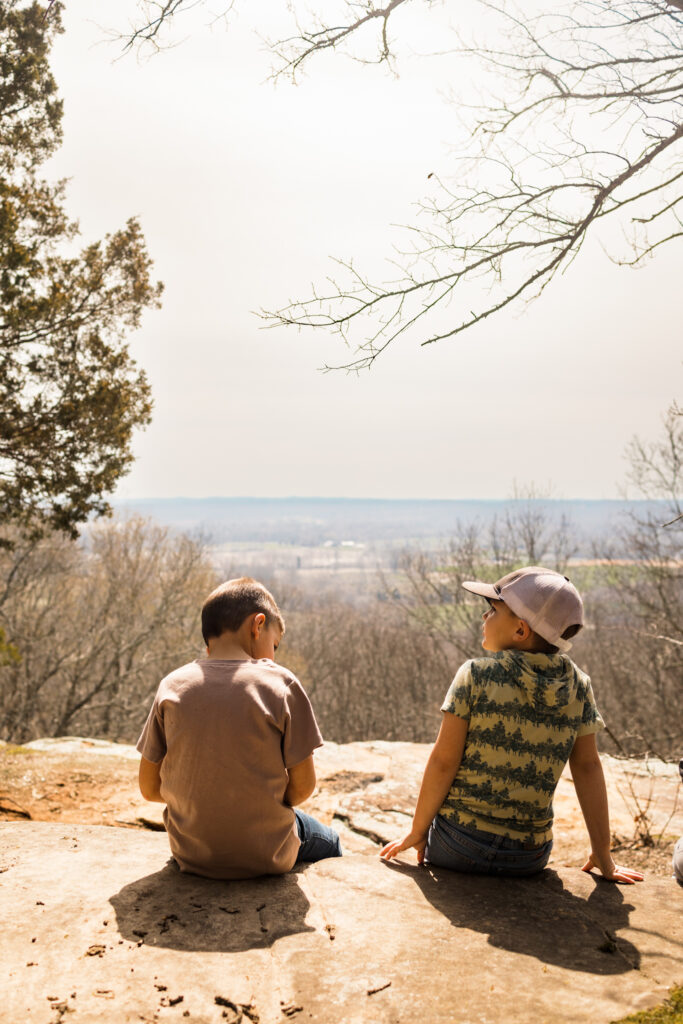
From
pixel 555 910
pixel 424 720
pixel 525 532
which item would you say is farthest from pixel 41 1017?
pixel 424 720

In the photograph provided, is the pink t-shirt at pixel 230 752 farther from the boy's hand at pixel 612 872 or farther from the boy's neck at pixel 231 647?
the boy's hand at pixel 612 872

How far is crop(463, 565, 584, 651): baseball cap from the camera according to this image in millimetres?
2689

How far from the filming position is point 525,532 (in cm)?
2989

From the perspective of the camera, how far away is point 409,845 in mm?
2910

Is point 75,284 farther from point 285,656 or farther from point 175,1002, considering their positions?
point 285,656

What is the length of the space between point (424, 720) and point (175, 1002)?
35890 mm

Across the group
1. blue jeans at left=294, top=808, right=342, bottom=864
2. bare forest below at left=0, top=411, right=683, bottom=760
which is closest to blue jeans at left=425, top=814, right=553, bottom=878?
blue jeans at left=294, top=808, right=342, bottom=864

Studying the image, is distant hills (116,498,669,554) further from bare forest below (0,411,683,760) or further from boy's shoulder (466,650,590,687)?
boy's shoulder (466,650,590,687)

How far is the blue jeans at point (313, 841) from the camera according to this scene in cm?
311

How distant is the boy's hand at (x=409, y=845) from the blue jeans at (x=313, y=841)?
0.26 meters

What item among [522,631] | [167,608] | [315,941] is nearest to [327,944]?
[315,941]

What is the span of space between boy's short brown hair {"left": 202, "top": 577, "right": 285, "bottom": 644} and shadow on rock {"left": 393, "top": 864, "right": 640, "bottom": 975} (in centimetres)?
117

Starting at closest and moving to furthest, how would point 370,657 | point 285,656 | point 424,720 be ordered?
point 285,656 → point 424,720 → point 370,657

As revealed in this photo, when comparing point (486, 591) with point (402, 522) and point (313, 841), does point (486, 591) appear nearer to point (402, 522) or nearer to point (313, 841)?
point (313, 841)
